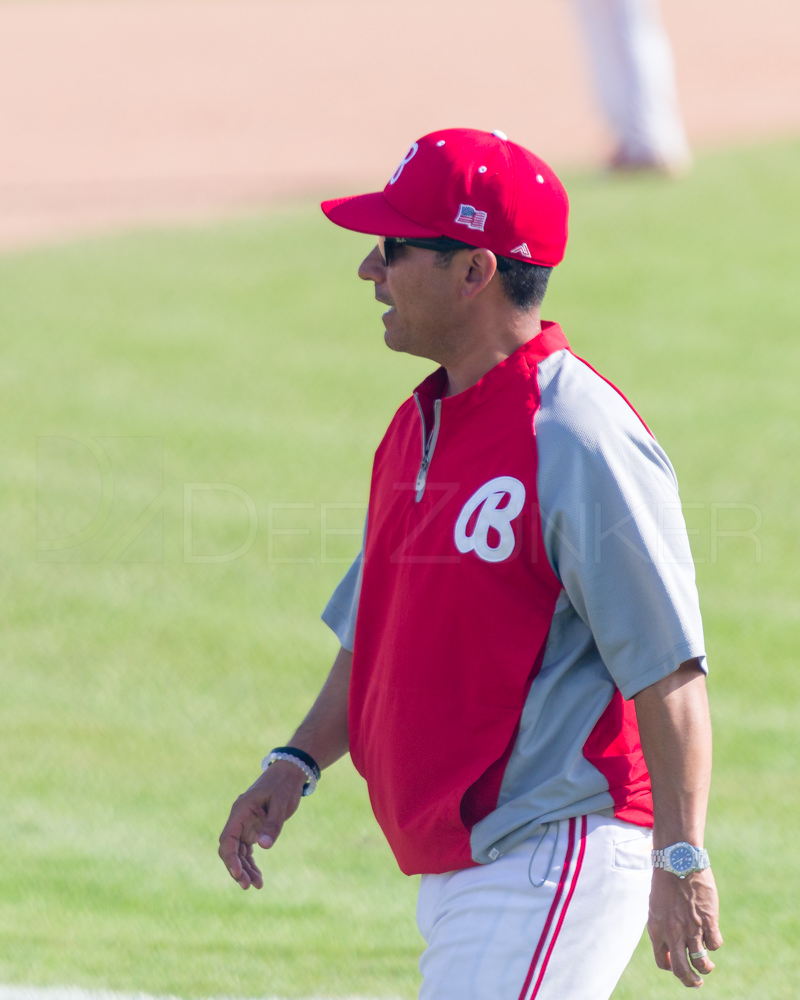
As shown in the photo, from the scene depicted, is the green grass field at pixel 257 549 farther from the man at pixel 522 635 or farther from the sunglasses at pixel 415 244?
the sunglasses at pixel 415 244

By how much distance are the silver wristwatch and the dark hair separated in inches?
40.6

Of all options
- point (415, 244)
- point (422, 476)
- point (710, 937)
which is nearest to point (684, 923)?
point (710, 937)

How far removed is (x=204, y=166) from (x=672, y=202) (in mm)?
5495

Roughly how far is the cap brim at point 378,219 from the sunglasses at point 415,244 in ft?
0.06

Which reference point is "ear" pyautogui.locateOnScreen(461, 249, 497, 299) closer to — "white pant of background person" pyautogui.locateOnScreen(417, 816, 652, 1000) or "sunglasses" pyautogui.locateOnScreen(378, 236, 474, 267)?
"sunglasses" pyautogui.locateOnScreen(378, 236, 474, 267)

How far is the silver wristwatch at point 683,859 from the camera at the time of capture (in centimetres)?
247

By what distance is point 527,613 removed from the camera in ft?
8.56

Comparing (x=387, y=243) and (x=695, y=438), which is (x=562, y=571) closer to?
(x=387, y=243)

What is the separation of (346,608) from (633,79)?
44.6 ft

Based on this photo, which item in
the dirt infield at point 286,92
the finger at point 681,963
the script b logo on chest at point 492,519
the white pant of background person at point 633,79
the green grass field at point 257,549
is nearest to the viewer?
the finger at point 681,963

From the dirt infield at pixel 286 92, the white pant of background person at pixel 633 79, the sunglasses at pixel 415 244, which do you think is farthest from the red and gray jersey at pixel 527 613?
the white pant of background person at pixel 633 79

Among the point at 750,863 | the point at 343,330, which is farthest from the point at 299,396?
the point at 750,863

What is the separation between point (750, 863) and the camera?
17.3 feet

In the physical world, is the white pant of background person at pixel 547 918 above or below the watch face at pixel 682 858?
below
